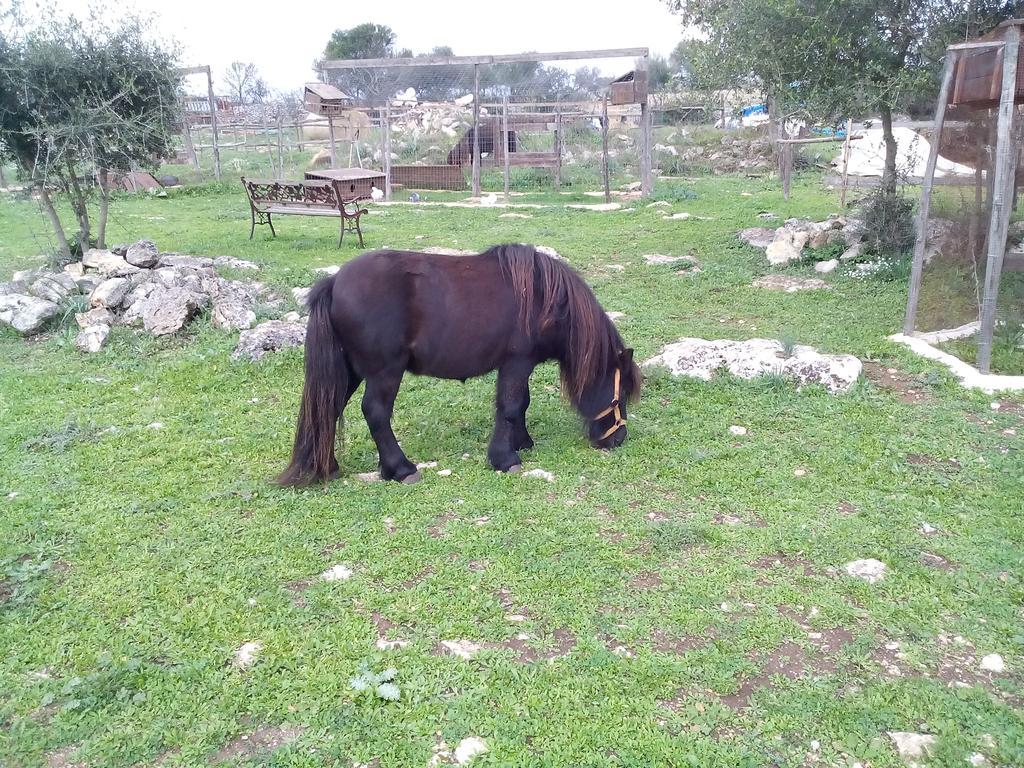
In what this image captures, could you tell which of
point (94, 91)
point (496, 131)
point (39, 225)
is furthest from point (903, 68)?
point (39, 225)

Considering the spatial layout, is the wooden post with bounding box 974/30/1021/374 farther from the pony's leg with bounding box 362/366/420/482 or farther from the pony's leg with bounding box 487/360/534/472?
the pony's leg with bounding box 362/366/420/482

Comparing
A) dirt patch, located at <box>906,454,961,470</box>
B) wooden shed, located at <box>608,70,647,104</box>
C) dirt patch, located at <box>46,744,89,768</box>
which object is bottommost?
dirt patch, located at <box>46,744,89,768</box>

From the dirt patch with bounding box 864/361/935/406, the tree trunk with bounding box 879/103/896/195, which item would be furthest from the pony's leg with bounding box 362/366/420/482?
the tree trunk with bounding box 879/103/896/195

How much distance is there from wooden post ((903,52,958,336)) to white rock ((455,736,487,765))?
239 inches

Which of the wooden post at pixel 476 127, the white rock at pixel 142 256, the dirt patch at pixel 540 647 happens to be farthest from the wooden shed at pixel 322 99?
the dirt patch at pixel 540 647

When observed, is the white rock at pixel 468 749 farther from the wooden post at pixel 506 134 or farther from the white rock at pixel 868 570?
the wooden post at pixel 506 134

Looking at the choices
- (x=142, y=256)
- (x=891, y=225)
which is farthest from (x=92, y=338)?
(x=891, y=225)

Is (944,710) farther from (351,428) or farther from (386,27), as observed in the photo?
(386,27)

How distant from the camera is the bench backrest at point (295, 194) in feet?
39.7

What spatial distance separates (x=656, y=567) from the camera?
12.2ft

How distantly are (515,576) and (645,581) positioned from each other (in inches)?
24.8

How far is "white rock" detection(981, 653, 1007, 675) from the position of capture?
2.94m

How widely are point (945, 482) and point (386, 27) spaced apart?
4940 cm

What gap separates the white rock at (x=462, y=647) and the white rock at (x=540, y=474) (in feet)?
5.47
